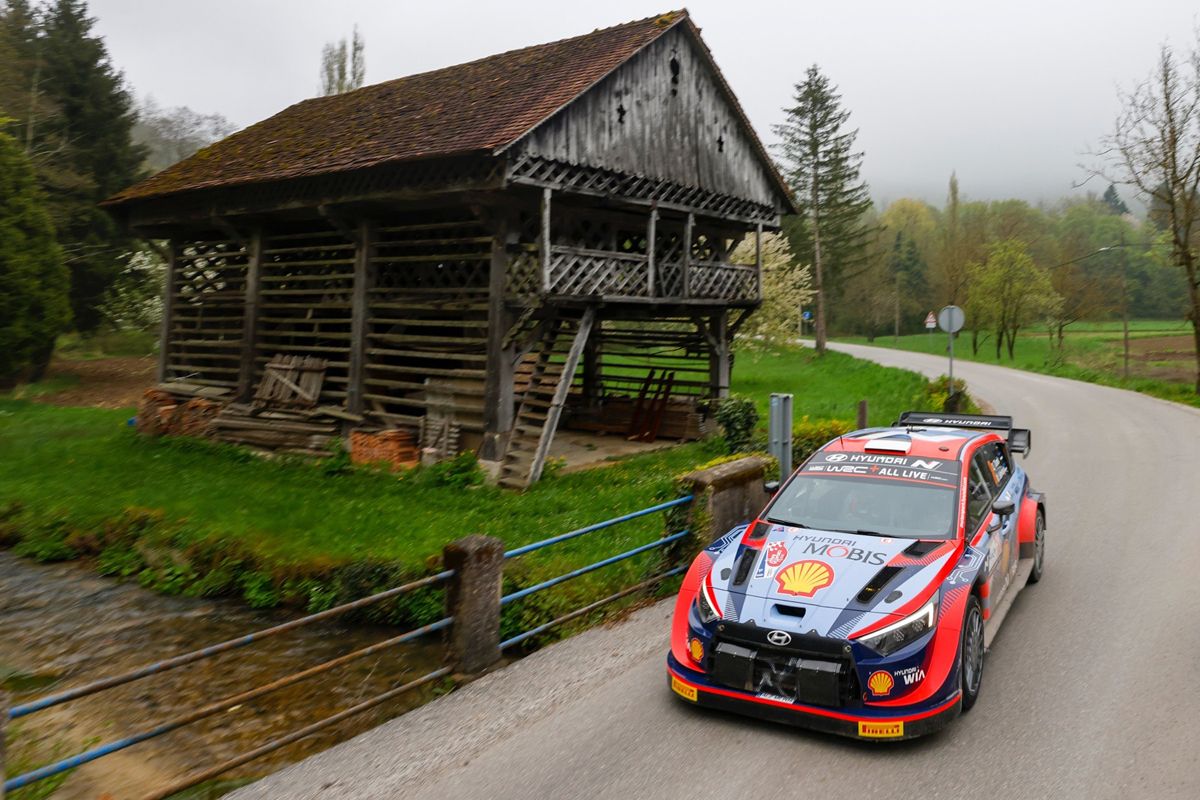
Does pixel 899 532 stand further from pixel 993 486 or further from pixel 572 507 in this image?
pixel 572 507

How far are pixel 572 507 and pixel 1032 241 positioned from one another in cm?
6427

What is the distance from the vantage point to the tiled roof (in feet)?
49.1

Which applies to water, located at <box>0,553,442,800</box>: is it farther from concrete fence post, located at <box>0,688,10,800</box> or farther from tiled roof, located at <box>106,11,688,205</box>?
tiled roof, located at <box>106,11,688,205</box>

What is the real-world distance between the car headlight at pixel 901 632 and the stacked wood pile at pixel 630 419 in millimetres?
14469

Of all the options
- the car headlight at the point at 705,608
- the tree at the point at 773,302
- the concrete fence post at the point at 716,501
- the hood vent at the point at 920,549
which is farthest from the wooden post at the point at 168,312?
the hood vent at the point at 920,549

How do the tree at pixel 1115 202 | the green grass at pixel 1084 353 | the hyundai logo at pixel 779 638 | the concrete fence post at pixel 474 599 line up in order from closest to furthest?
the hyundai logo at pixel 779 638, the concrete fence post at pixel 474 599, the green grass at pixel 1084 353, the tree at pixel 1115 202

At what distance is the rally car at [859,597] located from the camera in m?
5.21

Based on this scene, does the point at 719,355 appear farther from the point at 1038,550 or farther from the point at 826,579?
the point at 826,579

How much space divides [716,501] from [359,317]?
10919mm

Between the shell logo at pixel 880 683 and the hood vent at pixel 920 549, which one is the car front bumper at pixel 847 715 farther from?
the hood vent at pixel 920 549

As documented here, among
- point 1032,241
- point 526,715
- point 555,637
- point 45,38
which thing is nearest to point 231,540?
point 555,637

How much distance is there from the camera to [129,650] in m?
9.50

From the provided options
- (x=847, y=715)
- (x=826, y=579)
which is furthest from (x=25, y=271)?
(x=847, y=715)

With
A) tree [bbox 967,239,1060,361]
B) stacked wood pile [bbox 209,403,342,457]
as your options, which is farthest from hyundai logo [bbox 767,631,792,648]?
tree [bbox 967,239,1060,361]
